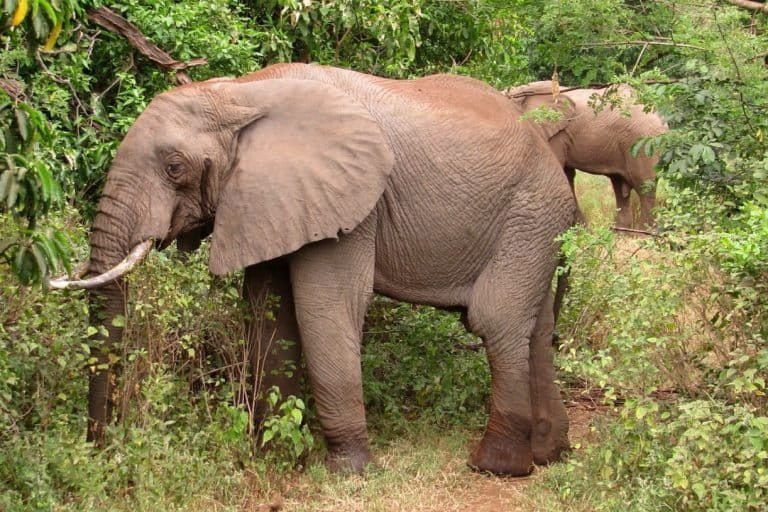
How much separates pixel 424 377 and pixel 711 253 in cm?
249

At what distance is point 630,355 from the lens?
5832 mm

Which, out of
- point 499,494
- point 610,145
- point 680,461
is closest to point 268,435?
point 499,494

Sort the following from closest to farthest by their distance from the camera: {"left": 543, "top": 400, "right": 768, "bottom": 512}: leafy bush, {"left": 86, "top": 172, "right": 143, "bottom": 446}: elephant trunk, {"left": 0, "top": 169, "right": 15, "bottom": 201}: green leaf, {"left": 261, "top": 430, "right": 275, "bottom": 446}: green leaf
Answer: {"left": 0, "top": 169, "right": 15, "bottom": 201}: green leaf, {"left": 543, "top": 400, "right": 768, "bottom": 512}: leafy bush, {"left": 86, "top": 172, "right": 143, "bottom": 446}: elephant trunk, {"left": 261, "top": 430, "right": 275, "bottom": 446}: green leaf

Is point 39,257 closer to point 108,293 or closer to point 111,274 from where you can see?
point 111,274

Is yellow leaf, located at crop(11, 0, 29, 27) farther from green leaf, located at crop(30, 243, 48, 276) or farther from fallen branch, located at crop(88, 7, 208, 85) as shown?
fallen branch, located at crop(88, 7, 208, 85)

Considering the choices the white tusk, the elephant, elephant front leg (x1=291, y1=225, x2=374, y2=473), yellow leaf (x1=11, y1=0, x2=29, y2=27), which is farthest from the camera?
the elephant

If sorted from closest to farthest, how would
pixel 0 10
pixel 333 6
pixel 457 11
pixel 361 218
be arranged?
pixel 0 10 < pixel 361 218 < pixel 333 6 < pixel 457 11

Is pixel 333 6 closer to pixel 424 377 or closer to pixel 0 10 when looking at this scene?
pixel 424 377

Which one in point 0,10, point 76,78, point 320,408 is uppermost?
point 0,10

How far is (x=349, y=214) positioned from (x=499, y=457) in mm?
1618

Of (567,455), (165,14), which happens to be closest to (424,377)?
(567,455)

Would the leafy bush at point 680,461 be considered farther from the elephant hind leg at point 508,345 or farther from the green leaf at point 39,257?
the green leaf at point 39,257

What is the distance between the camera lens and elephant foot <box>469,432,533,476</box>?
22.6 ft

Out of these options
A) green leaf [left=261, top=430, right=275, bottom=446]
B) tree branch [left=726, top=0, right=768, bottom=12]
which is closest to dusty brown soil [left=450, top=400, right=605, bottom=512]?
green leaf [left=261, top=430, right=275, bottom=446]
